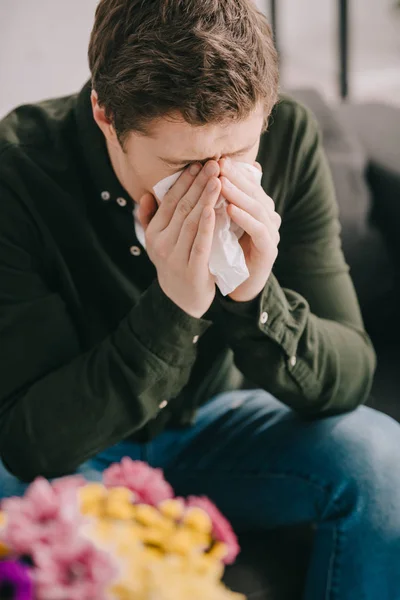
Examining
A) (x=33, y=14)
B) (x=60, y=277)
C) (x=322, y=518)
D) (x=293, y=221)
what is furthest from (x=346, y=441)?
(x=33, y=14)

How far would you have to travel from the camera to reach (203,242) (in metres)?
0.91

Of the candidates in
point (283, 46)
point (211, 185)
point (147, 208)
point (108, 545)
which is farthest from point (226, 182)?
point (283, 46)

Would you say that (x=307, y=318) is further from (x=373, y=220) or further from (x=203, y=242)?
(x=373, y=220)

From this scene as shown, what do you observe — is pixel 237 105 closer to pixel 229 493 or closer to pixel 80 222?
pixel 80 222

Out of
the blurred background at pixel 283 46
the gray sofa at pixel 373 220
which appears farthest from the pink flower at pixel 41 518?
the blurred background at pixel 283 46

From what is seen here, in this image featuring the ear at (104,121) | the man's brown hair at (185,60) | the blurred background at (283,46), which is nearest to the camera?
the man's brown hair at (185,60)

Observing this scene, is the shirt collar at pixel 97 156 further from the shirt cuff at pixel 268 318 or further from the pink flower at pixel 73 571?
the pink flower at pixel 73 571

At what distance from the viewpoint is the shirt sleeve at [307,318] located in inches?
41.5

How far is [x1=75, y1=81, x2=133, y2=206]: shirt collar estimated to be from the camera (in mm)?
1100

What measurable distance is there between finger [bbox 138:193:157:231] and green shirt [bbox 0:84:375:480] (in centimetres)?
10

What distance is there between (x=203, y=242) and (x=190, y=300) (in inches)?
3.8

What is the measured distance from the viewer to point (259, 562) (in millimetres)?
1150

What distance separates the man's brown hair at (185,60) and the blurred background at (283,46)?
3.75 feet

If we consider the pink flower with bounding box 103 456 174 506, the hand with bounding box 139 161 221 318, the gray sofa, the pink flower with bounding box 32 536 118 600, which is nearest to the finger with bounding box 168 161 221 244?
the hand with bounding box 139 161 221 318
